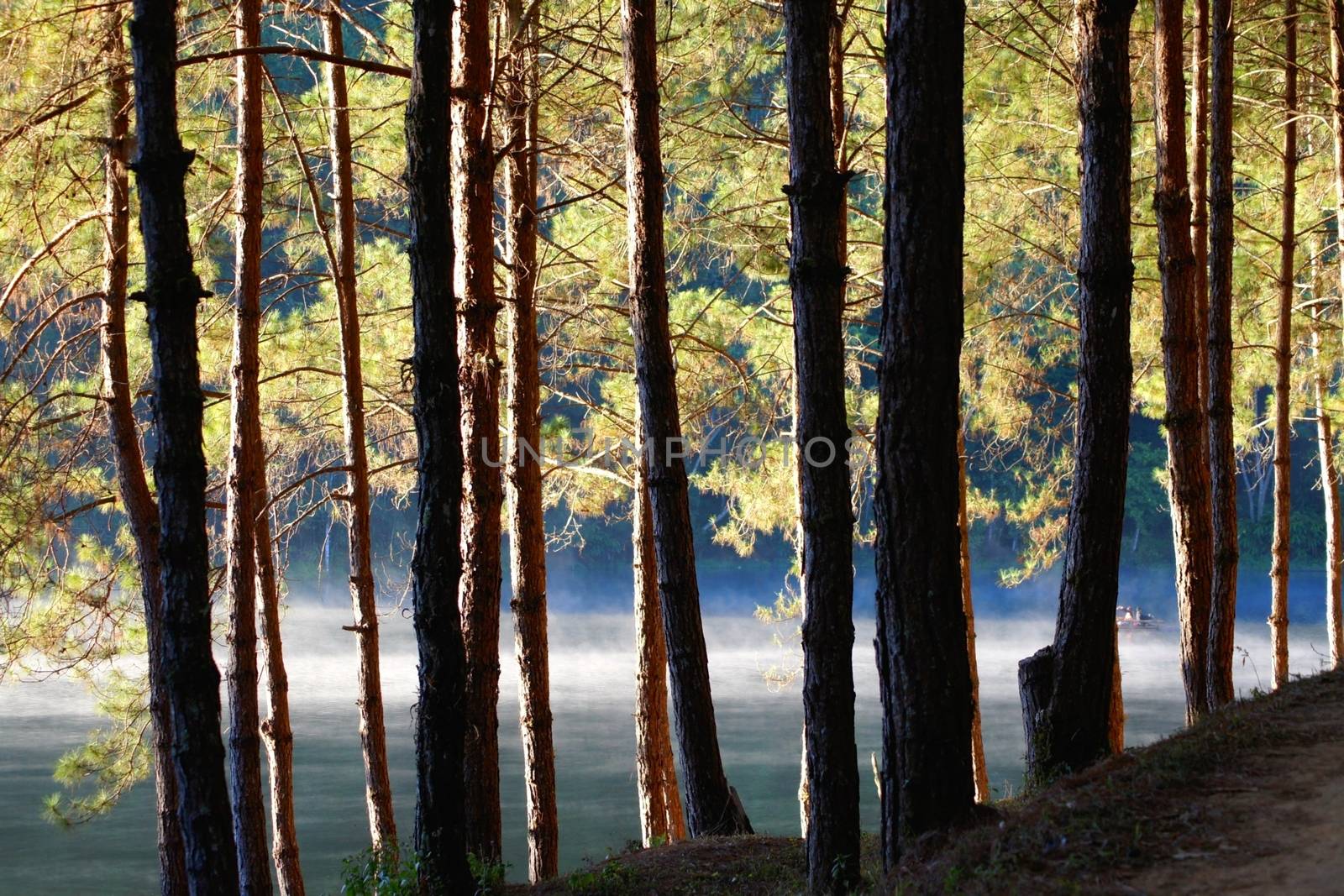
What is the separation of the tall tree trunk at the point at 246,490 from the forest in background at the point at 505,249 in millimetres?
34

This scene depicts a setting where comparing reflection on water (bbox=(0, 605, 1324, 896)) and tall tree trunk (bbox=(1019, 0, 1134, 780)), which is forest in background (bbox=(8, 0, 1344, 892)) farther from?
reflection on water (bbox=(0, 605, 1324, 896))

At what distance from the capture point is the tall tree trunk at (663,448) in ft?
Result: 21.0

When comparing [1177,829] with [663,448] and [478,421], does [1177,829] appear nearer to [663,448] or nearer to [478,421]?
[663,448]

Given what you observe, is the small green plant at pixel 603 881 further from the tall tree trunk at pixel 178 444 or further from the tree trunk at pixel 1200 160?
the tree trunk at pixel 1200 160

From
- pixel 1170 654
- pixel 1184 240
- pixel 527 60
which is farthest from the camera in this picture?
pixel 1170 654

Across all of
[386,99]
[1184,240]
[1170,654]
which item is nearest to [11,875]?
[386,99]

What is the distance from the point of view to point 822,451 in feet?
15.0

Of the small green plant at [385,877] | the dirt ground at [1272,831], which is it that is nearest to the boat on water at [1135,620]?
the dirt ground at [1272,831]

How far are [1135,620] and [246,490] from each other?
28.6 m

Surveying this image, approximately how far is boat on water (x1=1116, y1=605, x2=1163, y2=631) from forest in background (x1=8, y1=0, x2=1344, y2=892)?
1779cm

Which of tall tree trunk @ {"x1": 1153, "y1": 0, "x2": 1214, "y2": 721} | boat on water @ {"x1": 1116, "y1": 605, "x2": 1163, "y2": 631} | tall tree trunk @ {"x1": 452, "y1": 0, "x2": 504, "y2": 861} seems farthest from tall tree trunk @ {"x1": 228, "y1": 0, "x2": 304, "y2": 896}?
boat on water @ {"x1": 1116, "y1": 605, "x2": 1163, "y2": 631}

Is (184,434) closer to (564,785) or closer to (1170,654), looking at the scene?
(564,785)

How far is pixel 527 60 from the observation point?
27.6 feet

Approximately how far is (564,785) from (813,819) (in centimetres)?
1833
